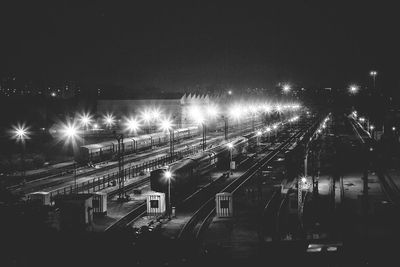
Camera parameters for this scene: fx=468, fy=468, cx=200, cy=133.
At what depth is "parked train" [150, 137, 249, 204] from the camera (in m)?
29.2

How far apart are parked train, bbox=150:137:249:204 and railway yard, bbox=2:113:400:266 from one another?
0.24ft

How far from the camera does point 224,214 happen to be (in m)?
24.5

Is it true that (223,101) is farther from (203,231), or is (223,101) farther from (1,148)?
(203,231)

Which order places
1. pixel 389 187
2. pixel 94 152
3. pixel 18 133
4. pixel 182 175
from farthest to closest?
1. pixel 18 133
2. pixel 94 152
3. pixel 389 187
4. pixel 182 175

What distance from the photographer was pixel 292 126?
346ft

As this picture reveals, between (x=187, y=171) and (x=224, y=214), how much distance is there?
8.04 meters

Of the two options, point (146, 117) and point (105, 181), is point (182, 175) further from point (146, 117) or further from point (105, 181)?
point (146, 117)

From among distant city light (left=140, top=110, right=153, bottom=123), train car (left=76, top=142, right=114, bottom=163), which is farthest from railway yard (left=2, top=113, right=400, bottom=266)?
distant city light (left=140, top=110, right=153, bottom=123)

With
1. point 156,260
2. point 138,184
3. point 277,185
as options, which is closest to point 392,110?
point 277,185

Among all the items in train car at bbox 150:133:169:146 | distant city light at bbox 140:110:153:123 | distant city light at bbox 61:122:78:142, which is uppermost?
distant city light at bbox 140:110:153:123

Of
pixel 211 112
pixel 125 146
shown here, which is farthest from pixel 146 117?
pixel 125 146

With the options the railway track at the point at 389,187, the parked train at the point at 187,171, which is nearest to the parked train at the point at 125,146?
the parked train at the point at 187,171

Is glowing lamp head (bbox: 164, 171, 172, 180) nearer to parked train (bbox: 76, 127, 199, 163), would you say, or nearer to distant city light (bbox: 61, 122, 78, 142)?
parked train (bbox: 76, 127, 199, 163)

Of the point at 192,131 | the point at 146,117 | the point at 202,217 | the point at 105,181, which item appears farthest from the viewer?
the point at 146,117
